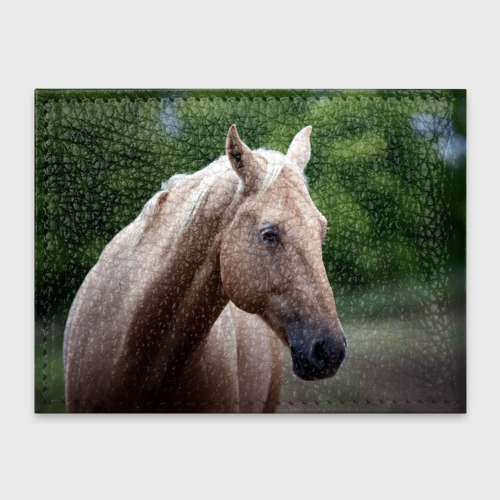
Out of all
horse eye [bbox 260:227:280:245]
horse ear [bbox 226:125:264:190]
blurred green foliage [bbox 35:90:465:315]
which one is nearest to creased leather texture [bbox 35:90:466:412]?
blurred green foliage [bbox 35:90:465:315]

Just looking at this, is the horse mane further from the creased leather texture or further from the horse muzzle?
the horse muzzle

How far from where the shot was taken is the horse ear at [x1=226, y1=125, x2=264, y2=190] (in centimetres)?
304

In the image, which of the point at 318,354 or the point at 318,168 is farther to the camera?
the point at 318,168

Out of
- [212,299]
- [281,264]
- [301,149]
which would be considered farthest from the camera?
[301,149]

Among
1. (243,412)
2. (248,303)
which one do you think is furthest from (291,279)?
(243,412)

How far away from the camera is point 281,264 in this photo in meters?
2.97

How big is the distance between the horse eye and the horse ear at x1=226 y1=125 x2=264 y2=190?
18 cm

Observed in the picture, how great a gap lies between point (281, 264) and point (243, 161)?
448 mm

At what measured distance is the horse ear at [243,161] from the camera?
3.04m

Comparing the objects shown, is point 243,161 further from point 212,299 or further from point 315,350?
point 315,350

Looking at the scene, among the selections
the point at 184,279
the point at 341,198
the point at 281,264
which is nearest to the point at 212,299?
the point at 184,279

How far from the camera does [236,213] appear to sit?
3029mm

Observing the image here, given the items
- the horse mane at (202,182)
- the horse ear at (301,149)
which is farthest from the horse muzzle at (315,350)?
the horse ear at (301,149)

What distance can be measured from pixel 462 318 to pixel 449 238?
0.36 meters
